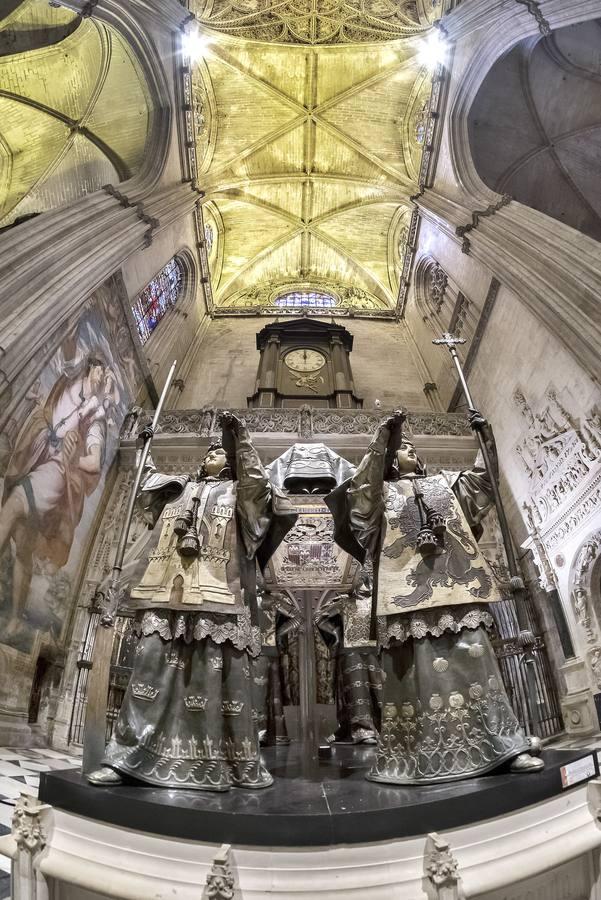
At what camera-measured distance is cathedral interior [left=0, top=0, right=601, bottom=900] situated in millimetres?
1472

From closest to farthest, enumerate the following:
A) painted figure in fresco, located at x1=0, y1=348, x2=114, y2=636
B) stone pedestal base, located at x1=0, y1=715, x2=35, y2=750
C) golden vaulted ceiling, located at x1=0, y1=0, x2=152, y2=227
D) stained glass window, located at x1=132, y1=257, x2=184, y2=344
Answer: stone pedestal base, located at x1=0, y1=715, x2=35, y2=750
painted figure in fresco, located at x1=0, y1=348, x2=114, y2=636
golden vaulted ceiling, located at x1=0, y1=0, x2=152, y2=227
stained glass window, located at x1=132, y1=257, x2=184, y2=344

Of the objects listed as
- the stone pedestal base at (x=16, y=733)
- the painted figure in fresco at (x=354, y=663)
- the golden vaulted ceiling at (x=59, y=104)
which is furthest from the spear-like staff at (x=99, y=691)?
the golden vaulted ceiling at (x=59, y=104)

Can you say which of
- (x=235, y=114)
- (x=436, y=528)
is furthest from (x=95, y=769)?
(x=235, y=114)

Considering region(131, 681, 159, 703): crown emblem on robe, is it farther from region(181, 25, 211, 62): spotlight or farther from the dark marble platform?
region(181, 25, 211, 62): spotlight

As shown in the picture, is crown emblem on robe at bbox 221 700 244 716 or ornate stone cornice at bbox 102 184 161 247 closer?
crown emblem on robe at bbox 221 700 244 716

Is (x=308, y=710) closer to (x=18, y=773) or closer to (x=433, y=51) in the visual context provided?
(x=18, y=773)

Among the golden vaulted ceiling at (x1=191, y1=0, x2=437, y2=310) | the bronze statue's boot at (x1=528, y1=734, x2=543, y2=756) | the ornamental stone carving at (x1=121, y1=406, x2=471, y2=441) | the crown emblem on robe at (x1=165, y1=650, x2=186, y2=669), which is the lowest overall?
the bronze statue's boot at (x1=528, y1=734, x2=543, y2=756)

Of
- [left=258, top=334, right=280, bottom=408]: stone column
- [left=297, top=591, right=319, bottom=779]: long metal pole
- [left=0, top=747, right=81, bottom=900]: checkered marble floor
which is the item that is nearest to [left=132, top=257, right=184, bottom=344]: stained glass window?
[left=258, top=334, right=280, bottom=408]: stone column

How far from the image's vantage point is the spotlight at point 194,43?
1097 cm

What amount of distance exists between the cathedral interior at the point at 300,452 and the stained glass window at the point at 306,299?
149mm

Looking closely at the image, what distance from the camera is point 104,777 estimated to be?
1792 millimetres

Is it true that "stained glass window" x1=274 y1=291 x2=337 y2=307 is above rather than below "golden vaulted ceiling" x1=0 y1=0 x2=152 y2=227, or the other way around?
above

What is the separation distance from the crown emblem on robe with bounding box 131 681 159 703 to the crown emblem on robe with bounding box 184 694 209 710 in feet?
0.47

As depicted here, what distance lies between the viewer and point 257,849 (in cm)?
136
